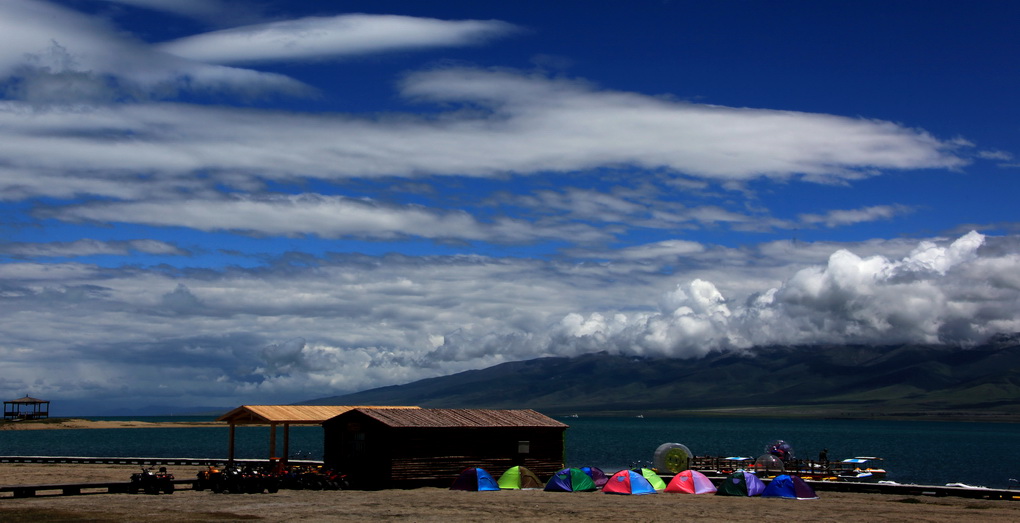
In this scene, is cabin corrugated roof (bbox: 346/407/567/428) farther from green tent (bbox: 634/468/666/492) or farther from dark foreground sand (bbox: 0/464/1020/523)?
green tent (bbox: 634/468/666/492)

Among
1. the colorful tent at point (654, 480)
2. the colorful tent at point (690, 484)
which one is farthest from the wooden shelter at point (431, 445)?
the colorful tent at point (690, 484)

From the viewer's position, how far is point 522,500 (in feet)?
127

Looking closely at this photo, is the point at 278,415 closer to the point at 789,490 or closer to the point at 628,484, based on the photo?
the point at 628,484

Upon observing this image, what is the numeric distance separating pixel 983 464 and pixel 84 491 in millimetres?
85205

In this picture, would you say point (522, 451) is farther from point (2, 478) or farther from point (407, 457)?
point (2, 478)

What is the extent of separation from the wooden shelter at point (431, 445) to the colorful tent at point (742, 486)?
8513 millimetres

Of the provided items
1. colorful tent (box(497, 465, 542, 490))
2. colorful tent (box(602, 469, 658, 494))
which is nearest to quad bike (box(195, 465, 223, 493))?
colorful tent (box(497, 465, 542, 490))

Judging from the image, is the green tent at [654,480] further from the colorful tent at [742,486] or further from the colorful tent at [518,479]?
the colorful tent at [518,479]

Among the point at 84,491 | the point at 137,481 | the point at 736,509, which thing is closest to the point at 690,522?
the point at 736,509

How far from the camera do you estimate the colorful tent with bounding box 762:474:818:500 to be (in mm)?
41656

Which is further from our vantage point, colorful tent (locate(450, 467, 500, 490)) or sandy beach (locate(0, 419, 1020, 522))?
colorful tent (locate(450, 467, 500, 490))

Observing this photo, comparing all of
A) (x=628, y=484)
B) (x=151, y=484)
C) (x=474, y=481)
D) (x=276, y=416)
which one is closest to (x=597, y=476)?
(x=628, y=484)

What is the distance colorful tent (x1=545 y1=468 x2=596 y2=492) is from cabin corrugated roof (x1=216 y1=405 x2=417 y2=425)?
983cm

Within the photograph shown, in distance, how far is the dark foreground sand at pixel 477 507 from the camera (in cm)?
3231
